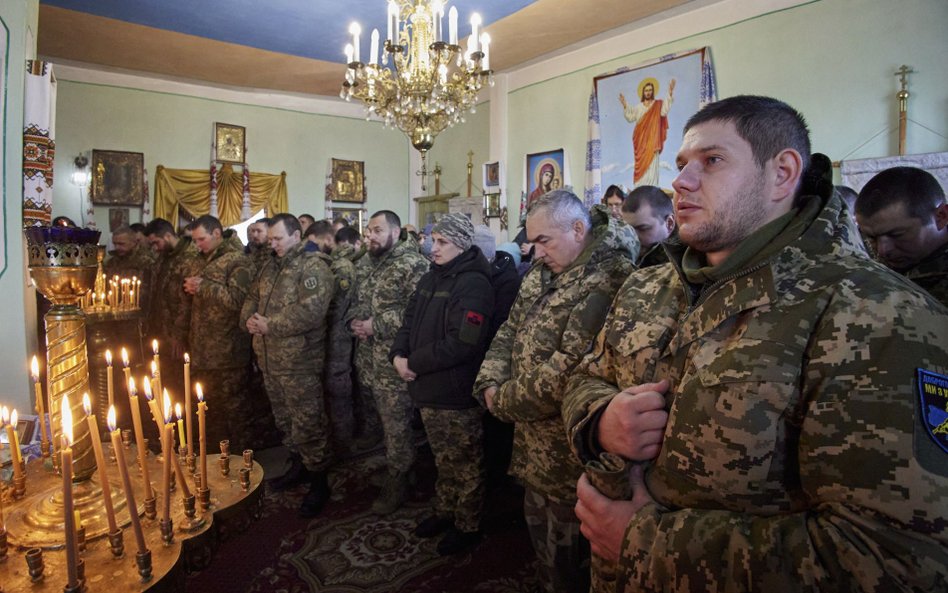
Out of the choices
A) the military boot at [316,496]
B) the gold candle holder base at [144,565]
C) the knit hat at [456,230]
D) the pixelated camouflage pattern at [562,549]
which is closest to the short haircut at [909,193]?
the pixelated camouflage pattern at [562,549]

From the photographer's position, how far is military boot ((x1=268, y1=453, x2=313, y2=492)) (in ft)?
11.4

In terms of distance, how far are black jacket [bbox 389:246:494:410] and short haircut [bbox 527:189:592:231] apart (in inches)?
27.1

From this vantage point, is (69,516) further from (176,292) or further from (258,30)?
(258,30)

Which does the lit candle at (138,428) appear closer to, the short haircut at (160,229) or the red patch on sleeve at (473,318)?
the red patch on sleeve at (473,318)

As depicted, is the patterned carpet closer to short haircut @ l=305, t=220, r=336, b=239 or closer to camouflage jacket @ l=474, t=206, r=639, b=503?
camouflage jacket @ l=474, t=206, r=639, b=503

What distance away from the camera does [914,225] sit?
189 centimetres

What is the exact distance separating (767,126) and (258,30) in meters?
8.42

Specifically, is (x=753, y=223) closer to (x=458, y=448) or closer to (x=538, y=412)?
(x=538, y=412)

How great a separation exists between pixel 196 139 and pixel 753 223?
11233 millimetres

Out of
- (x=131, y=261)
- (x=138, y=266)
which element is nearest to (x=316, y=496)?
(x=138, y=266)

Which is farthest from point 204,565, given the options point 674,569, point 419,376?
point 419,376

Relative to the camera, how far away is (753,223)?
1.04 metres

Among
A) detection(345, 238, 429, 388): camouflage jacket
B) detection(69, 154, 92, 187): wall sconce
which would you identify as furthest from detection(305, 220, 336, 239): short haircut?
detection(69, 154, 92, 187): wall sconce

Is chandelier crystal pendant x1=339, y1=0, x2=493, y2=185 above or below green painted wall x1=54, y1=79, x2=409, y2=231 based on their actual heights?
below
